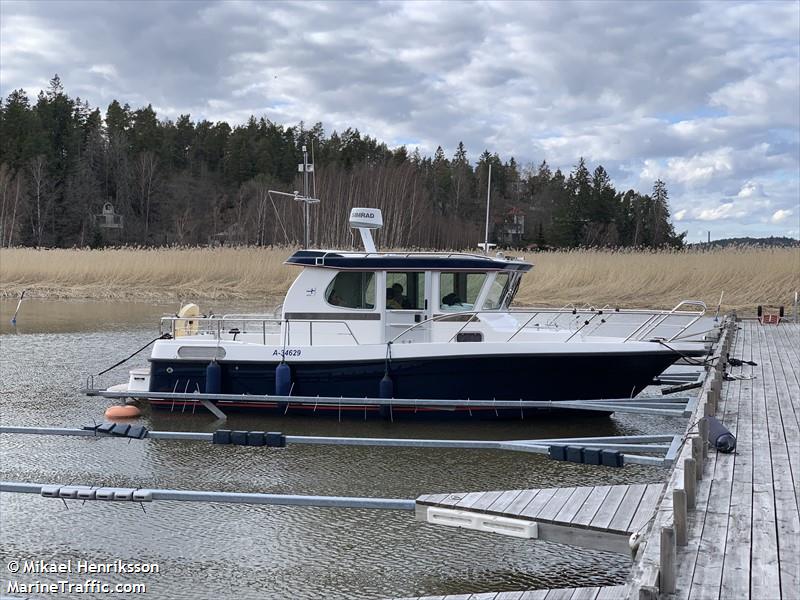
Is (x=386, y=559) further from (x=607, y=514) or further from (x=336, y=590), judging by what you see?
(x=607, y=514)

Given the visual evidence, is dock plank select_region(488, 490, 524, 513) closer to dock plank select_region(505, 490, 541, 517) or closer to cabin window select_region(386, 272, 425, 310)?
dock plank select_region(505, 490, 541, 517)

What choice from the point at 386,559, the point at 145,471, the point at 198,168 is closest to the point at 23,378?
the point at 145,471

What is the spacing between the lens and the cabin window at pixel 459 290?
11391 millimetres

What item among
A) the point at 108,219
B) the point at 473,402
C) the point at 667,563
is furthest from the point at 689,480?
the point at 108,219

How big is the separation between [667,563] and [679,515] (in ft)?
1.95

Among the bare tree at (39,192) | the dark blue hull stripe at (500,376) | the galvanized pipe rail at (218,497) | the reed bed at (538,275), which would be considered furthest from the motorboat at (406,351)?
the bare tree at (39,192)

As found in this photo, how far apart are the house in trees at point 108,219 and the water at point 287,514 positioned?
5377cm

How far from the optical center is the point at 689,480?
4973mm

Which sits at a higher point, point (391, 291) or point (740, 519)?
point (391, 291)

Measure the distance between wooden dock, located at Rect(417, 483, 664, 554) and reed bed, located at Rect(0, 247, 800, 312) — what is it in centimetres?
1751

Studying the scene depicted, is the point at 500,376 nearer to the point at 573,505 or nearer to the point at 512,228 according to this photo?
the point at 573,505

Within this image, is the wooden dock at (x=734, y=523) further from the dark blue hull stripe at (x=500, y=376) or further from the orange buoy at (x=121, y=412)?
the orange buoy at (x=121, y=412)

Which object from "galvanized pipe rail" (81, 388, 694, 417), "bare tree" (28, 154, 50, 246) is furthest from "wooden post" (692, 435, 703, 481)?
"bare tree" (28, 154, 50, 246)

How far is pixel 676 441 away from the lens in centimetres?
756
